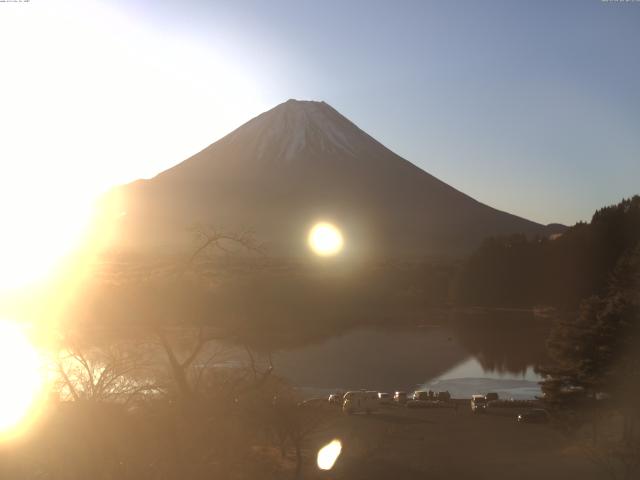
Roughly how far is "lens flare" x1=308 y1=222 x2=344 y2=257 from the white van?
189 ft

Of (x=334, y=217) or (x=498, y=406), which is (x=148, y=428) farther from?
(x=334, y=217)

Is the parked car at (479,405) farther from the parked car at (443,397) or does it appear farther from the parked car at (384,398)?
the parked car at (384,398)

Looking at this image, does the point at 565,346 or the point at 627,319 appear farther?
the point at 565,346

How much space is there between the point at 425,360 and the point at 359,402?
9.33m

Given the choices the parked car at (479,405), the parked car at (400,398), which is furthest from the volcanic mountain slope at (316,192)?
the parked car at (479,405)

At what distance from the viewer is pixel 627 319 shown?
35.2ft

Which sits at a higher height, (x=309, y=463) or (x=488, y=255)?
(x=488, y=255)

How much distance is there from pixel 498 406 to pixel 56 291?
47.3ft

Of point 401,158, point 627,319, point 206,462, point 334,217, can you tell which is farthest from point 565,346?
point 401,158

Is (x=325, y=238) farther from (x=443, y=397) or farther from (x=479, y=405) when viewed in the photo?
(x=479, y=405)

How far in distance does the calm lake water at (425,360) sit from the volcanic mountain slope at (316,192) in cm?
4394

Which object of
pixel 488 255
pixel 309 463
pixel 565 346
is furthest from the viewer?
pixel 488 255

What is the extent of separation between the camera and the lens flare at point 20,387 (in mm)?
3652

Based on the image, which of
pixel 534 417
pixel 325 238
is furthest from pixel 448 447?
pixel 325 238
